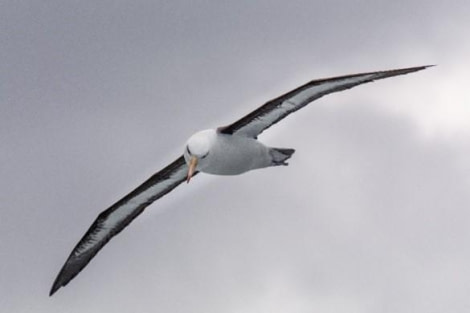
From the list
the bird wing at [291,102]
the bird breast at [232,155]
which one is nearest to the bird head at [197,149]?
the bird breast at [232,155]

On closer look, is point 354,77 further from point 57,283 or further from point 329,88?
point 57,283

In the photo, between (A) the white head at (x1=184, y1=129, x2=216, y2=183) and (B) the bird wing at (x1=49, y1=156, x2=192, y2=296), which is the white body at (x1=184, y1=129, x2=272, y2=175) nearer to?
(A) the white head at (x1=184, y1=129, x2=216, y2=183)

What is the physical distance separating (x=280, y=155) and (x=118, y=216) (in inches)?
293

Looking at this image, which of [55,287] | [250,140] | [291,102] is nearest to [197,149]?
[250,140]

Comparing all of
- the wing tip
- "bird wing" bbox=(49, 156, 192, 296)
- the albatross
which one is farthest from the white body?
the wing tip

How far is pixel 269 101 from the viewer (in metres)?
33.4

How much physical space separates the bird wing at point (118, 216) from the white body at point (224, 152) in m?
3.98

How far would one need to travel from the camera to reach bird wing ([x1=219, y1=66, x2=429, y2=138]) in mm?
32125

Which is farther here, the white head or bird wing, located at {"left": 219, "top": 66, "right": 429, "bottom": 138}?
the white head

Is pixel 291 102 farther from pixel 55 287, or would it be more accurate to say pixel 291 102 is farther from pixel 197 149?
pixel 55 287

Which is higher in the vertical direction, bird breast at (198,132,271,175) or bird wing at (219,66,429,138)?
bird wing at (219,66,429,138)

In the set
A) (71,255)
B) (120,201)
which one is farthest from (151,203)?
(71,255)

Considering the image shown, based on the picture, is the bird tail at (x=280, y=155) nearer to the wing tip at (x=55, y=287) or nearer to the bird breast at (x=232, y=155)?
the bird breast at (x=232, y=155)

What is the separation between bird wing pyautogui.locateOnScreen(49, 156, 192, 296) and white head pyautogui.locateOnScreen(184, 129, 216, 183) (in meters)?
4.43
